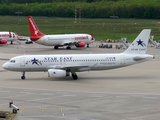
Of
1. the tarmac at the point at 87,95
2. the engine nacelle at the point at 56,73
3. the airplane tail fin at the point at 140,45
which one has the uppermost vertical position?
the airplane tail fin at the point at 140,45

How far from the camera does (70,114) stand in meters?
38.4

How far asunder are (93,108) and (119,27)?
127 metres

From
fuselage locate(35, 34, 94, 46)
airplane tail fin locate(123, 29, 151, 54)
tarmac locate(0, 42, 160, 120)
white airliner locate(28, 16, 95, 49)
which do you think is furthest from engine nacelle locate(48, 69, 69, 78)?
fuselage locate(35, 34, 94, 46)

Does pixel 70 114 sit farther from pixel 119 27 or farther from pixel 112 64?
pixel 119 27

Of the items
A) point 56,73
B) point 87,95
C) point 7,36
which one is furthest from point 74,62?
point 7,36

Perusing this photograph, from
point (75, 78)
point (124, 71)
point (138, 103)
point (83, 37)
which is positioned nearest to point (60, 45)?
point (83, 37)

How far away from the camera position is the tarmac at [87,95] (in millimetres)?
38375

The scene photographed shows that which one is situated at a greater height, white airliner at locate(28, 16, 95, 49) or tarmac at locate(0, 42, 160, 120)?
white airliner at locate(28, 16, 95, 49)

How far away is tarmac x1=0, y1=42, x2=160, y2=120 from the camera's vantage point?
38.4m

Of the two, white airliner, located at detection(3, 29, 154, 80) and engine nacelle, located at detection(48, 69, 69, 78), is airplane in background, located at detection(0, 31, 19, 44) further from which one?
engine nacelle, located at detection(48, 69, 69, 78)

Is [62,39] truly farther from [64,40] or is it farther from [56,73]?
[56,73]

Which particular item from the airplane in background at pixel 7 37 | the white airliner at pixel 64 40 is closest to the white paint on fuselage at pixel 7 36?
the airplane in background at pixel 7 37

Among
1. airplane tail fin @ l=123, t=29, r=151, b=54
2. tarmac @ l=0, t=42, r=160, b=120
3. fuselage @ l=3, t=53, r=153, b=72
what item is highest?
airplane tail fin @ l=123, t=29, r=151, b=54

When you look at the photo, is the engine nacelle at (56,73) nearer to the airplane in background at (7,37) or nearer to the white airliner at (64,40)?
the white airliner at (64,40)
